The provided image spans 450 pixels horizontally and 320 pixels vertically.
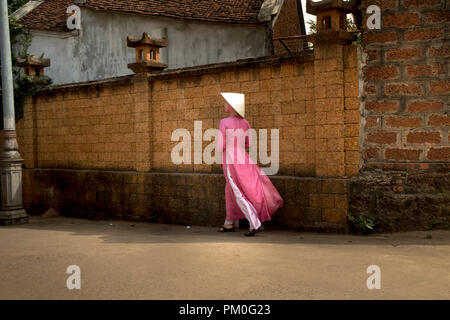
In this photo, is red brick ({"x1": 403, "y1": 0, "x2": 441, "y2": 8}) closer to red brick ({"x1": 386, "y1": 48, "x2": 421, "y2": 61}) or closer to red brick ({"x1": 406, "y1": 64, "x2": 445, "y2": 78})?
red brick ({"x1": 386, "y1": 48, "x2": 421, "y2": 61})

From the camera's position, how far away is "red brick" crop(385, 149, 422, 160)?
21.8 ft

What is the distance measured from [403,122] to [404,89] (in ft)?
1.44

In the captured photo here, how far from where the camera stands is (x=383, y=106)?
6.77 m

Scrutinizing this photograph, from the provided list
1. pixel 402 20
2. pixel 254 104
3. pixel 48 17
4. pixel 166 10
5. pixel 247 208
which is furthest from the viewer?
pixel 166 10

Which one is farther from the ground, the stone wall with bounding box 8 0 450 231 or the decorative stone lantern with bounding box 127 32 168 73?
the decorative stone lantern with bounding box 127 32 168 73

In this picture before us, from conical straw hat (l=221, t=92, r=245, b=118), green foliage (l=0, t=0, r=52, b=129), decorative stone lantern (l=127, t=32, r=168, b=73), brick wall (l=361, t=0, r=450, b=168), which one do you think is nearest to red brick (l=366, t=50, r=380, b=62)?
brick wall (l=361, t=0, r=450, b=168)

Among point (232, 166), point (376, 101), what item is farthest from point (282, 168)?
point (376, 101)

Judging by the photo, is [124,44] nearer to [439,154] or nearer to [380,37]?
[380,37]

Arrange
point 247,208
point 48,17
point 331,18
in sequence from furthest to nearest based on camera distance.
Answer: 1. point 48,17
2. point 247,208
3. point 331,18

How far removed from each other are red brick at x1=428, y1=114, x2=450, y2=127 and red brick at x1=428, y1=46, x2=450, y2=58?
0.78m

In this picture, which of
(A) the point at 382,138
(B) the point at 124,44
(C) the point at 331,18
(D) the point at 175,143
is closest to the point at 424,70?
(A) the point at 382,138

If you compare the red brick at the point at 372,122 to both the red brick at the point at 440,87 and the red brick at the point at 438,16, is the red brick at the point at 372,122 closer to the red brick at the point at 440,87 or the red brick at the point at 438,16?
the red brick at the point at 440,87

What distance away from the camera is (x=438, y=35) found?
6508mm

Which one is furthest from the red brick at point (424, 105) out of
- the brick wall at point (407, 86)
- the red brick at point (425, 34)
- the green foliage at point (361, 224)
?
the green foliage at point (361, 224)
